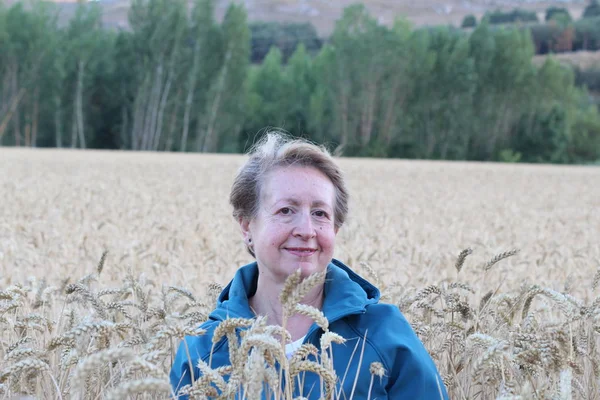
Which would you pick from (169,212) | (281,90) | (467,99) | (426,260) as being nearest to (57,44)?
(281,90)

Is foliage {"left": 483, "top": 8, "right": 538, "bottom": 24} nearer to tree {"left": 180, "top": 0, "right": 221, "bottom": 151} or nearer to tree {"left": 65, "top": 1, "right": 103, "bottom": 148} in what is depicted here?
tree {"left": 180, "top": 0, "right": 221, "bottom": 151}

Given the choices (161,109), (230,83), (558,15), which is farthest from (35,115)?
(558,15)

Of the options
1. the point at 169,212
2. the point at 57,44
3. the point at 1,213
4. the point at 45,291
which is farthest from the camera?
the point at 57,44

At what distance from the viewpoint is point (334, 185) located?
2709 mm

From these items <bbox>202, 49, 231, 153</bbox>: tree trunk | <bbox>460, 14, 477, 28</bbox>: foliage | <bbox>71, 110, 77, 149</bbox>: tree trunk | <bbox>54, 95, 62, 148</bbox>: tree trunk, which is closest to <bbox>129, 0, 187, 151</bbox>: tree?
<bbox>202, 49, 231, 153</bbox>: tree trunk

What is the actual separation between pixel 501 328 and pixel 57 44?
51.9 meters

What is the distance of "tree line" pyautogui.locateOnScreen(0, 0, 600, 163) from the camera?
51.3m

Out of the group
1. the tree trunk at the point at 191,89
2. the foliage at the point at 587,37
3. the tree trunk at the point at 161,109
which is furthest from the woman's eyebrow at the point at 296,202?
the foliage at the point at 587,37

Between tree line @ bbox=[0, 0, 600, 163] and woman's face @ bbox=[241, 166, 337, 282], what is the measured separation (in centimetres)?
4850

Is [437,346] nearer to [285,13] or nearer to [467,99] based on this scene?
[467,99]

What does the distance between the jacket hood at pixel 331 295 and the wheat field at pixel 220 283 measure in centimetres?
14

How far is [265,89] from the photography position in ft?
206

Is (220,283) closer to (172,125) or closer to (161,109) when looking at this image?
(161,109)

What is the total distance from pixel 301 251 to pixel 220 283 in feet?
6.37
